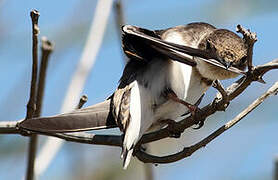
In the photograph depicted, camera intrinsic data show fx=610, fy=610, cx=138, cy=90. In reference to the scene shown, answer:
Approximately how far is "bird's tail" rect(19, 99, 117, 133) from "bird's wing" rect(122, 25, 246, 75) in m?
0.31

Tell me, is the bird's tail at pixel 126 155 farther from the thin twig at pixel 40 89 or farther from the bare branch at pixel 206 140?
the thin twig at pixel 40 89

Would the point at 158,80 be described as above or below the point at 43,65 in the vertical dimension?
above

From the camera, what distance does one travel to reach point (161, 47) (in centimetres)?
248

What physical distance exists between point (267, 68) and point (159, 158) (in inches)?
26.9

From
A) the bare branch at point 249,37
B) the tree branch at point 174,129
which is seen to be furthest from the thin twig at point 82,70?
the bare branch at point 249,37

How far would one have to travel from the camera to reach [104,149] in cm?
403

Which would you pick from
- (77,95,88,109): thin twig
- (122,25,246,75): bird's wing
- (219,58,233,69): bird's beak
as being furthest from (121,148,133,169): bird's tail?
(219,58,233,69): bird's beak

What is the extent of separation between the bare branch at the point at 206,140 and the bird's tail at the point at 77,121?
0.74ft

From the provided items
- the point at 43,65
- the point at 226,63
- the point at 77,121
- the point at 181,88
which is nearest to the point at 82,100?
the point at 77,121

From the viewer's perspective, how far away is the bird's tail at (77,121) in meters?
2.31

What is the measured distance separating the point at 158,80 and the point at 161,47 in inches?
16.9

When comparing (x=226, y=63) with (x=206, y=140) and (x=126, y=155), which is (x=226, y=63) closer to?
(x=206, y=140)

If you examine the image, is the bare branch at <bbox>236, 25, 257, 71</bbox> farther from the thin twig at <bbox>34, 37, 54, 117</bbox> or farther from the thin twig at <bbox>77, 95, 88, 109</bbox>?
the thin twig at <bbox>77, 95, 88, 109</bbox>

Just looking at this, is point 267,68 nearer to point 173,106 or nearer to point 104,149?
point 173,106
